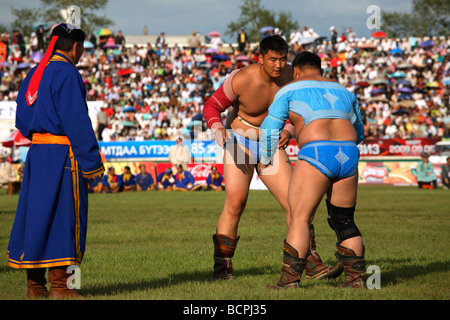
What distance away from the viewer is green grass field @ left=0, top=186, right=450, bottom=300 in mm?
5812

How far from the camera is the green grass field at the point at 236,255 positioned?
5.81 meters

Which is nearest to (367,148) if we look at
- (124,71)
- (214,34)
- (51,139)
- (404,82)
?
(404,82)

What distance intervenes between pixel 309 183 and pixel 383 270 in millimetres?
2034

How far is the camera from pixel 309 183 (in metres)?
5.73

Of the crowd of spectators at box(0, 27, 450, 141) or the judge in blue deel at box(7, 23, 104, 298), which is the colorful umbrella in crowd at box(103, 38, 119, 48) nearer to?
the crowd of spectators at box(0, 27, 450, 141)

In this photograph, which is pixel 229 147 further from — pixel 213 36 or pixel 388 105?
pixel 213 36

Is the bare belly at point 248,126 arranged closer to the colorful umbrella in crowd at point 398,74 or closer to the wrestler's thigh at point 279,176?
the wrestler's thigh at point 279,176

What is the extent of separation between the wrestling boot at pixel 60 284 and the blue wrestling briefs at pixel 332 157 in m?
2.18

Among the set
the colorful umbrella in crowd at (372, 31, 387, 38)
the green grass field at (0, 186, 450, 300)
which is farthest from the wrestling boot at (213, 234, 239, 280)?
the colorful umbrella in crowd at (372, 31, 387, 38)

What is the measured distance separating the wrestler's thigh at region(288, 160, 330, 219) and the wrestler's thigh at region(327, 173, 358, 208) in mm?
104

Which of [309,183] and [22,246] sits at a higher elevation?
[309,183]

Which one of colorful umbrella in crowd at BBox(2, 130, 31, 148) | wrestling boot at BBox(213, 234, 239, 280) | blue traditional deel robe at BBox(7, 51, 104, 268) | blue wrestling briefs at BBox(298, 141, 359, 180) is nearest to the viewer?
blue traditional deel robe at BBox(7, 51, 104, 268)

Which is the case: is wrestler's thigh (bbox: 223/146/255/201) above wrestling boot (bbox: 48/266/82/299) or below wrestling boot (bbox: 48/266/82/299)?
above

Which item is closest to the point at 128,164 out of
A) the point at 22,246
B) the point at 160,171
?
the point at 160,171
